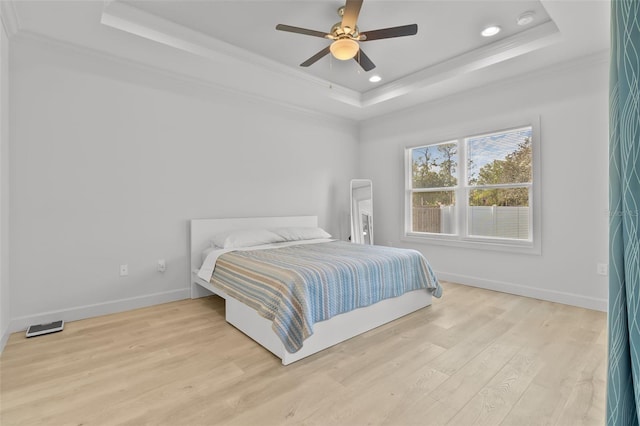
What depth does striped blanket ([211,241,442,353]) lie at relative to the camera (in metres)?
2.14

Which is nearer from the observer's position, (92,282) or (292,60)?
(92,282)

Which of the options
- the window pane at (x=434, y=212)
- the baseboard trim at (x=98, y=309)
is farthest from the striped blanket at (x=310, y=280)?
the window pane at (x=434, y=212)

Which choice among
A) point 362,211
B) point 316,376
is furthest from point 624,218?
point 362,211

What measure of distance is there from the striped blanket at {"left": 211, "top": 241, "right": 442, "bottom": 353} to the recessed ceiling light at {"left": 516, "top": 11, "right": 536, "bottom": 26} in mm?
2349

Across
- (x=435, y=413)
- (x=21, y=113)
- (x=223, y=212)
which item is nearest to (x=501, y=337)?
(x=435, y=413)

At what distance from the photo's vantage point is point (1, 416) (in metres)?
1.62

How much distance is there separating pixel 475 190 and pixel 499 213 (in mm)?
436

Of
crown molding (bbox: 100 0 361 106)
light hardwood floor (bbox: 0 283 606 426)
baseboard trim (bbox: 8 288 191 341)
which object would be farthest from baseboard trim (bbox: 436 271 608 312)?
baseboard trim (bbox: 8 288 191 341)

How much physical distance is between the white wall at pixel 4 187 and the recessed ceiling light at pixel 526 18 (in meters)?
4.29

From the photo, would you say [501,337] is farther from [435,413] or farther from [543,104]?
[543,104]

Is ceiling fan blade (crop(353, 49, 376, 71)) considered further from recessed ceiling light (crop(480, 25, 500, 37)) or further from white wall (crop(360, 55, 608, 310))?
white wall (crop(360, 55, 608, 310))

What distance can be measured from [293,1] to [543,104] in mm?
2940

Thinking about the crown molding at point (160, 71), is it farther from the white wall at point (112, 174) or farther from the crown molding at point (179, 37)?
the crown molding at point (179, 37)

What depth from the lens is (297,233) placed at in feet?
13.5
